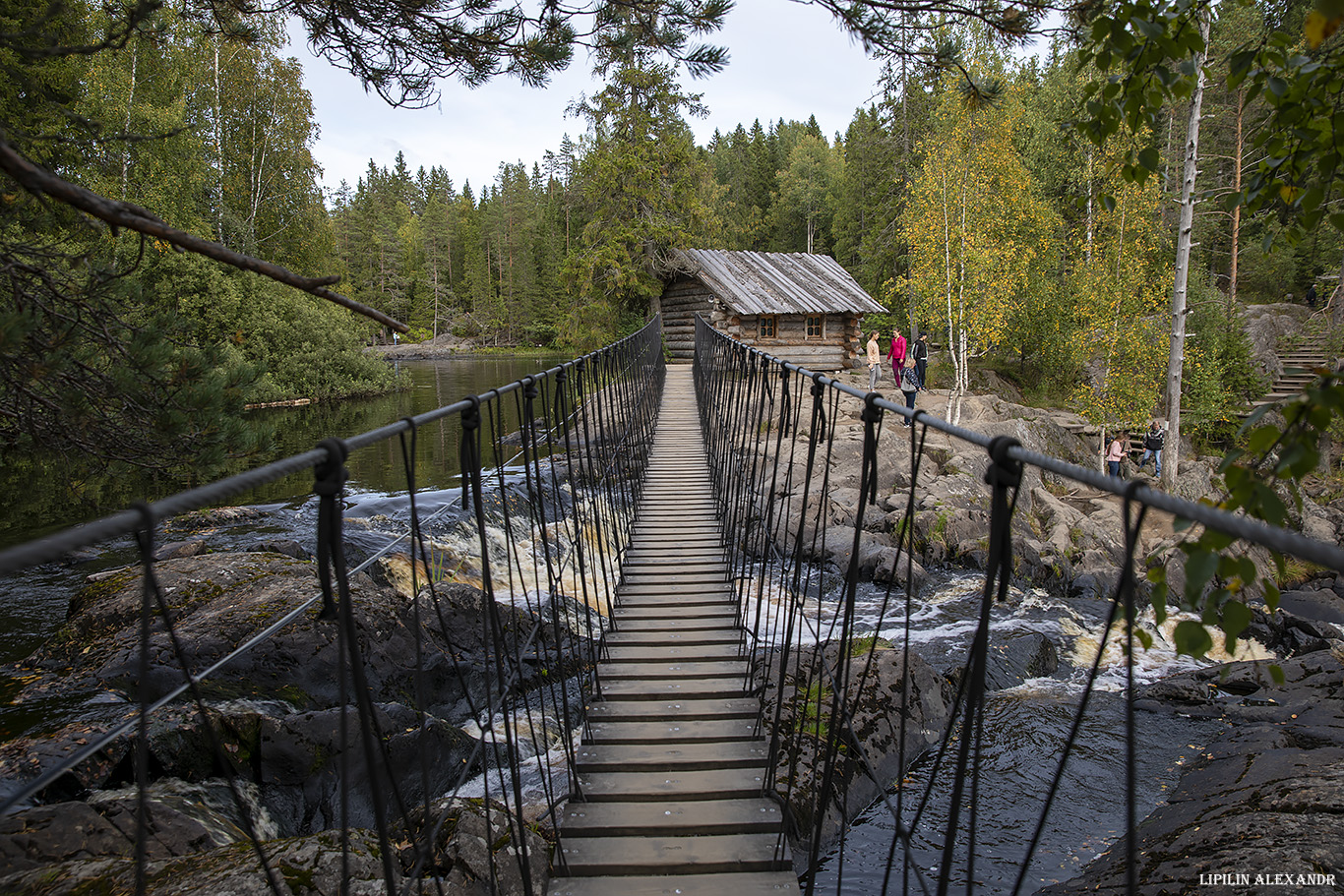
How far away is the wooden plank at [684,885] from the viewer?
2500 mm

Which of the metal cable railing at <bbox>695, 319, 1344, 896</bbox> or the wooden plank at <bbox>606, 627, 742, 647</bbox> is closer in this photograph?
the metal cable railing at <bbox>695, 319, 1344, 896</bbox>

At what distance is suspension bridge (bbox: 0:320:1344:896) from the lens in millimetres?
1333

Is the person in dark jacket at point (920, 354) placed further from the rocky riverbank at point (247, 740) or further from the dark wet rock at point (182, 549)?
the dark wet rock at point (182, 549)

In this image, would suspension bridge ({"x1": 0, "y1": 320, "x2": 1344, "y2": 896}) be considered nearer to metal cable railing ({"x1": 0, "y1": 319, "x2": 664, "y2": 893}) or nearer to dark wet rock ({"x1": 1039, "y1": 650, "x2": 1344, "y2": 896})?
metal cable railing ({"x1": 0, "y1": 319, "x2": 664, "y2": 893})

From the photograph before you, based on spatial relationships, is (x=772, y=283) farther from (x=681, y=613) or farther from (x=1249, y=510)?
(x=1249, y=510)

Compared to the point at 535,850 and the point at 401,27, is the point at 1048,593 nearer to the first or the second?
the point at 535,850

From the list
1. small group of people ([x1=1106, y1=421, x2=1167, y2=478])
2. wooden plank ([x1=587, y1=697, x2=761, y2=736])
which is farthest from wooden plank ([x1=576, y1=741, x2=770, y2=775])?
small group of people ([x1=1106, y1=421, x2=1167, y2=478])

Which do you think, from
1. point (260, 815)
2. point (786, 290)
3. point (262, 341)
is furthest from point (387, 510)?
point (262, 341)

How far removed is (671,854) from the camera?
2.66 m

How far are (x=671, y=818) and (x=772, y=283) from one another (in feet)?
58.0

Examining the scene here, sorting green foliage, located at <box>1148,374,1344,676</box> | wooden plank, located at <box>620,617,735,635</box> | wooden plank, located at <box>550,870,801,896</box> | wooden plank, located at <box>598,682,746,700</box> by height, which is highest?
green foliage, located at <box>1148,374,1344,676</box>

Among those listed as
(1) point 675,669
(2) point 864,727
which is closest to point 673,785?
(1) point 675,669

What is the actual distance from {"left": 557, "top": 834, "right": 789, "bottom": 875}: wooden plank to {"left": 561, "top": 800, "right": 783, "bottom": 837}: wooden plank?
0.03 metres

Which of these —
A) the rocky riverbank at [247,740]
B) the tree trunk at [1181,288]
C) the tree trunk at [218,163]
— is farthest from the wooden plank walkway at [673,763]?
the tree trunk at [218,163]
